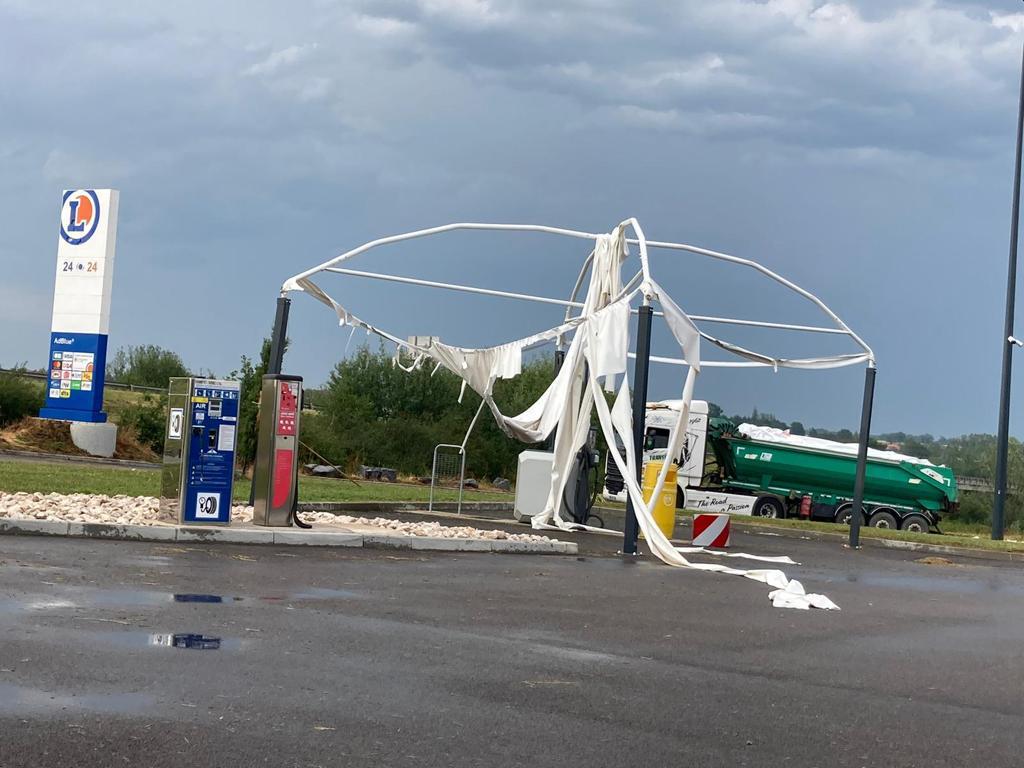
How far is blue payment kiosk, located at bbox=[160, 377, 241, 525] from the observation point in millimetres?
15625

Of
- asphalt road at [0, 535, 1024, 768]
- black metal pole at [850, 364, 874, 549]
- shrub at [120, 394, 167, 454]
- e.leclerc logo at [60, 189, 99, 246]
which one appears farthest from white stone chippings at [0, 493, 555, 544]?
shrub at [120, 394, 167, 454]

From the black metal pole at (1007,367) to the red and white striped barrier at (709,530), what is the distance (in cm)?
1219

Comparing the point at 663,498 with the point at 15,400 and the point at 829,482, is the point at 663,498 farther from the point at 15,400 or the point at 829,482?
the point at 15,400

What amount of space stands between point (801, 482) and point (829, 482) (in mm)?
807

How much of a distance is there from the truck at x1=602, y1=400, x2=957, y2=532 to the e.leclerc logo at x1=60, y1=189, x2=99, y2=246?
1555cm

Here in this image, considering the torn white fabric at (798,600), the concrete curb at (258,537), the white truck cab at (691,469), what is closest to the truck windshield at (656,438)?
the white truck cab at (691,469)

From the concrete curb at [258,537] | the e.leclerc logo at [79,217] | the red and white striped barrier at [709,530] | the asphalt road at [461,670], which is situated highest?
the e.leclerc logo at [79,217]

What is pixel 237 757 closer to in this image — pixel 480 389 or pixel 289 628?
pixel 289 628

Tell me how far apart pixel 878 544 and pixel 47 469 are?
1751 cm

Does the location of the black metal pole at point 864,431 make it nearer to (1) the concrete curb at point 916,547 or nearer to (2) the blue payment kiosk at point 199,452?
(1) the concrete curb at point 916,547

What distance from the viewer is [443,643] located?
8.81m

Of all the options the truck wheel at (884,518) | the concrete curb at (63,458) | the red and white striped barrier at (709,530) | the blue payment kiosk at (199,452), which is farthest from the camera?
the truck wheel at (884,518)

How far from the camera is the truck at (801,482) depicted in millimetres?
37031

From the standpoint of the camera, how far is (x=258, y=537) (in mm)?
15328
